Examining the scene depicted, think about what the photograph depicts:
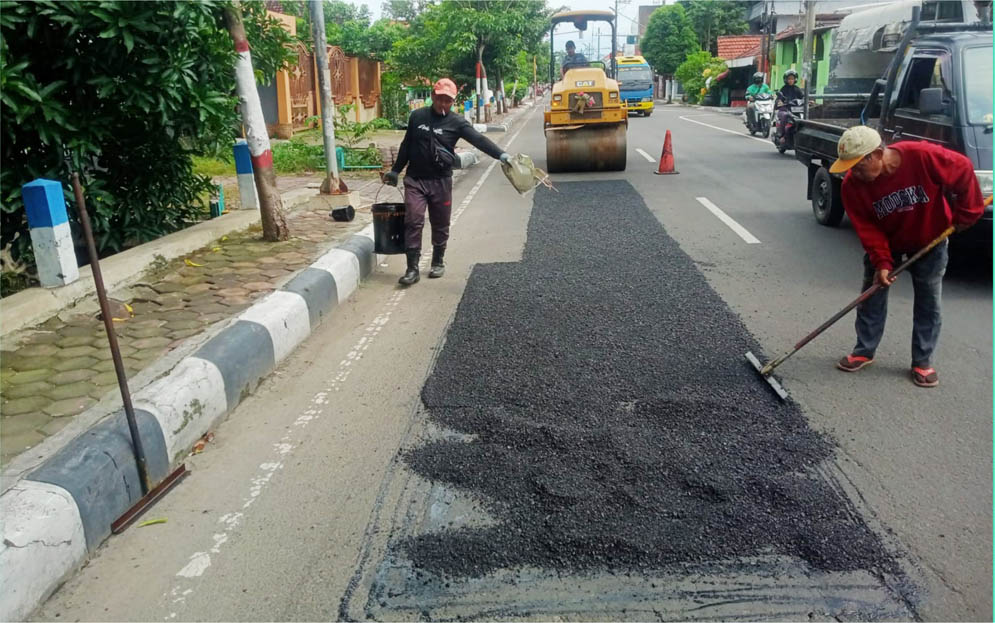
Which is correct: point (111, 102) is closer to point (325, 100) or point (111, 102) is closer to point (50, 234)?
point (50, 234)

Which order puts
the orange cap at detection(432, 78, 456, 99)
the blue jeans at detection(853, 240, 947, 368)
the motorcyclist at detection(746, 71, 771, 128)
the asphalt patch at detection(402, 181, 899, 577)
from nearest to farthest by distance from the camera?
the asphalt patch at detection(402, 181, 899, 577) < the blue jeans at detection(853, 240, 947, 368) < the orange cap at detection(432, 78, 456, 99) < the motorcyclist at detection(746, 71, 771, 128)

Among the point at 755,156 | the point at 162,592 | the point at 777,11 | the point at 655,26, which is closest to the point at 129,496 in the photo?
the point at 162,592

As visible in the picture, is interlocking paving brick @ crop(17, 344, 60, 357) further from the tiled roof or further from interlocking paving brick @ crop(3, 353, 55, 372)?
the tiled roof

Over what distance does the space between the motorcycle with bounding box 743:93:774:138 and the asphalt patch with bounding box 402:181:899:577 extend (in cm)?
1622

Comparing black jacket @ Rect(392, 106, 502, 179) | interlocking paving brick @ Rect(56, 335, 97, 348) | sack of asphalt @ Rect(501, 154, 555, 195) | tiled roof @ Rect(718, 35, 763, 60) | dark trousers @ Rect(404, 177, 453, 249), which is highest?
tiled roof @ Rect(718, 35, 763, 60)

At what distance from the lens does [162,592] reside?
296 centimetres

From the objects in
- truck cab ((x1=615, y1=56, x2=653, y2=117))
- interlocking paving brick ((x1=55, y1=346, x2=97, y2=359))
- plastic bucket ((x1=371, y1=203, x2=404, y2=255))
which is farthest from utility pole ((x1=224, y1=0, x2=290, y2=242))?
truck cab ((x1=615, y1=56, x2=653, y2=117))

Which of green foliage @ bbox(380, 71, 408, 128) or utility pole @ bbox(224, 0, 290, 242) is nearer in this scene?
utility pole @ bbox(224, 0, 290, 242)

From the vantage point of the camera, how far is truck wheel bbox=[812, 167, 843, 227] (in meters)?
8.94

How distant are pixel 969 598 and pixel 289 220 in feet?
27.2

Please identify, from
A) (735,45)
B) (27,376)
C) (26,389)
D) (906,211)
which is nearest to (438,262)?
(27,376)

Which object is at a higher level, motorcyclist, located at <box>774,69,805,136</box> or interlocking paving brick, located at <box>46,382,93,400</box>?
motorcyclist, located at <box>774,69,805,136</box>

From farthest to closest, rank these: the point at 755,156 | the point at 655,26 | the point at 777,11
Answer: the point at 655,26 → the point at 777,11 → the point at 755,156

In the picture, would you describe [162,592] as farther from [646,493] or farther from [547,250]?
[547,250]
